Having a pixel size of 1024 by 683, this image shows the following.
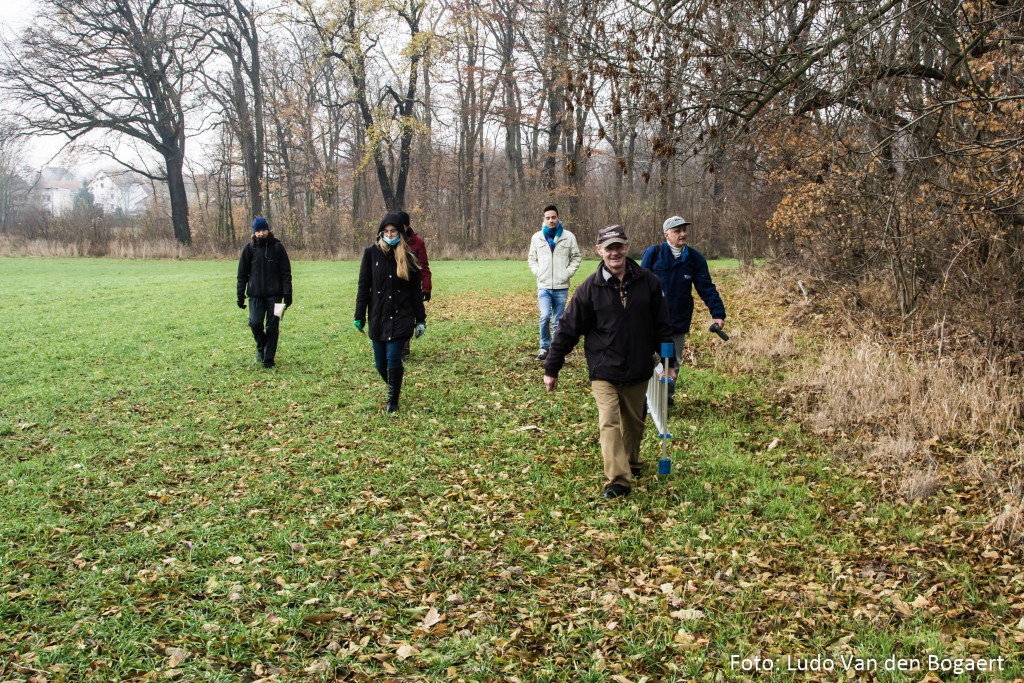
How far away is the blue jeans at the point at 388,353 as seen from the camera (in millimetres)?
8141

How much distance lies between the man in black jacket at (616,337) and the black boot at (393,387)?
2925 millimetres

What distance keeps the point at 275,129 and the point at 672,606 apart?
148 ft

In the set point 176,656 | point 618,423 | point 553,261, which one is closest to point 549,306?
point 553,261

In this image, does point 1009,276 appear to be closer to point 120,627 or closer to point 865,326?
point 865,326

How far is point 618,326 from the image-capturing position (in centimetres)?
570

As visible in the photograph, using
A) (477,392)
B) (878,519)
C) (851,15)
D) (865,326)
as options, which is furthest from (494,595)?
(865,326)

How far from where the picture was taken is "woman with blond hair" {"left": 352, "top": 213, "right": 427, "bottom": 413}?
8.09m

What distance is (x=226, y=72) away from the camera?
38344 mm

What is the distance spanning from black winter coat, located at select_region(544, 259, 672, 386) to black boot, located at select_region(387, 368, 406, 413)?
2.92m

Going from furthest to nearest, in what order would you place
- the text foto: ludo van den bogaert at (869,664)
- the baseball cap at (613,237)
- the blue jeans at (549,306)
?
the blue jeans at (549,306)
the baseball cap at (613,237)
the text foto: ludo van den bogaert at (869,664)

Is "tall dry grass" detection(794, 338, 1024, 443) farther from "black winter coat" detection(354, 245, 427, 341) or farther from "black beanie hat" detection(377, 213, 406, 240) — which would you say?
"black beanie hat" detection(377, 213, 406, 240)

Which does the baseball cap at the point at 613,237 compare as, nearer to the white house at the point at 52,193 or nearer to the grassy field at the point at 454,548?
the grassy field at the point at 454,548

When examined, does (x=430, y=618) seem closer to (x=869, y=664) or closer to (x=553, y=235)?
(x=869, y=664)

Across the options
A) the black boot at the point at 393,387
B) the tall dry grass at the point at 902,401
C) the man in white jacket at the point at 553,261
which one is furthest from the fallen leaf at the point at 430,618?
the man in white jacket at the point at 553,261
